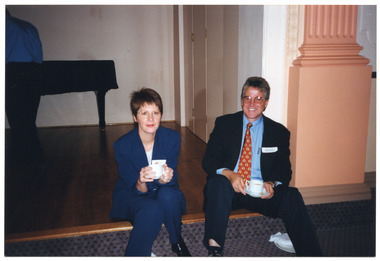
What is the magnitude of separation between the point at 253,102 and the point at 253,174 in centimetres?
40

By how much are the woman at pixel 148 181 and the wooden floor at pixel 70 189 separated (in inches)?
7.5

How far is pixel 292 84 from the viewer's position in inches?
72.4

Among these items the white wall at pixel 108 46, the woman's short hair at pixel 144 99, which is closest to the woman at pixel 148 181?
the woman's short hair at pixel 144 99

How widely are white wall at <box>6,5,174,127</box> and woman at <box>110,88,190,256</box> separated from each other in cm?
347

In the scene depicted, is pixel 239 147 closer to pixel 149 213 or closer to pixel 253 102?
pixel 253 102

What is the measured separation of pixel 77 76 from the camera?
3.79 metres

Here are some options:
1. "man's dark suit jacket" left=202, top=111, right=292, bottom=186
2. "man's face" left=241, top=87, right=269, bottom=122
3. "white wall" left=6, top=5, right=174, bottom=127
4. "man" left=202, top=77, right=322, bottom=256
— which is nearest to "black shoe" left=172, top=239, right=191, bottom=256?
"man" left=202, top=77, right=322, bottom=256

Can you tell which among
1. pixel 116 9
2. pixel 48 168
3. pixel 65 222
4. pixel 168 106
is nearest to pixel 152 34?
pixel 116 9

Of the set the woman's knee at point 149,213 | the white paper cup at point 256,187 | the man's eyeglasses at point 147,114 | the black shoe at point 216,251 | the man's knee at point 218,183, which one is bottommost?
the black shoe at point 216,251

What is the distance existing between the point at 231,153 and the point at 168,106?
142 inches

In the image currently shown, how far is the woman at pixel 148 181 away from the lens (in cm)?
142

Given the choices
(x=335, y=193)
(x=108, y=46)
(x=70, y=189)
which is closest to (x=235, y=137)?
(x=335, y=193)

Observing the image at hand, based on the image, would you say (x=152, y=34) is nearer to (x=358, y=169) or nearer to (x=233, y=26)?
(x=233, y=26)

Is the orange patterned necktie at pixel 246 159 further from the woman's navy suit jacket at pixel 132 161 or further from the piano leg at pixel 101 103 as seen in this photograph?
the piano leg at pixel 101 103
